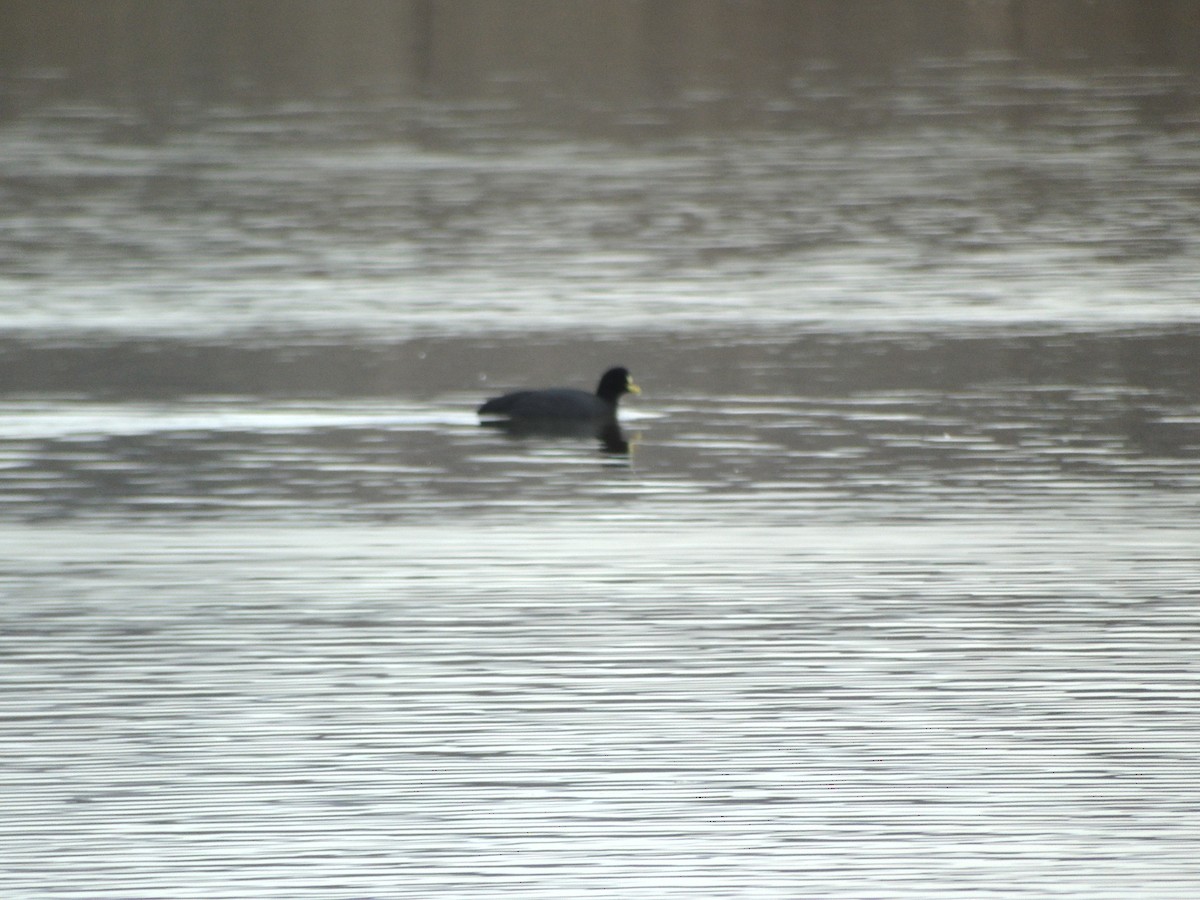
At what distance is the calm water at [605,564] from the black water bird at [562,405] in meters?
0.38

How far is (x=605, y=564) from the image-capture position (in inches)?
553

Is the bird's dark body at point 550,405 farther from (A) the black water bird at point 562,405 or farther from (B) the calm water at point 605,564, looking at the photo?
(B) the calm water at point 605,564

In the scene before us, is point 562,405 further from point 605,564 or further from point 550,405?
point 605,564

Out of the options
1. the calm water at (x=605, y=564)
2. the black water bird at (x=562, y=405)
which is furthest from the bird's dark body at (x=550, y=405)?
the calm water at (x=605, y=564)

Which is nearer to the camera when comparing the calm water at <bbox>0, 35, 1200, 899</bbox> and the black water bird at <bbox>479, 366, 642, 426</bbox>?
the calm water at <bbox>0, 35, 1200, 899</bbox>

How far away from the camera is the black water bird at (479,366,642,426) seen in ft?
61.6

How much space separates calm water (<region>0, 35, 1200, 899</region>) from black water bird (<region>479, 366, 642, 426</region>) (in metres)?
0.38

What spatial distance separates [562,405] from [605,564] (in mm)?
4967

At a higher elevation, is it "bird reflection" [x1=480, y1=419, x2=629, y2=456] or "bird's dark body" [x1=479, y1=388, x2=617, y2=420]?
"bird's dark body" [x1=479, y1=388, x2=617, y2=420]

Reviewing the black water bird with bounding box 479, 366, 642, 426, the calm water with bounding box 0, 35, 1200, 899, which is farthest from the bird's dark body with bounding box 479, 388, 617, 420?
the calm water with bounding box 0, 35, 1200, 899

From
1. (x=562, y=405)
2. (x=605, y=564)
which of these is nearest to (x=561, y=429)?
(x=562, y=405)

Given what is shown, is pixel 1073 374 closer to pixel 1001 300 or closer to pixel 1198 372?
pixel 1198 372

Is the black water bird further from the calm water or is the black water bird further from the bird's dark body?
the calm water

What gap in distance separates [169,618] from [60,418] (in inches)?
258
